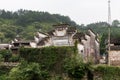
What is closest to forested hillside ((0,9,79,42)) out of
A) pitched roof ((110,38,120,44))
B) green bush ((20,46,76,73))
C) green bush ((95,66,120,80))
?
green bush ((20,46,76,73))

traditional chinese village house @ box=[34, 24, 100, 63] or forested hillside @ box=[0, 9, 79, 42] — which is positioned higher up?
forested hillside @ box=[0, 9, 79, 42]

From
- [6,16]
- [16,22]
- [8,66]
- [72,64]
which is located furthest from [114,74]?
[6,16]

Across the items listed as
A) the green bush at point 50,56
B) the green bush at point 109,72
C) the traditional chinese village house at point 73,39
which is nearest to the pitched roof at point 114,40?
the traditional chinese village house at point 73,39

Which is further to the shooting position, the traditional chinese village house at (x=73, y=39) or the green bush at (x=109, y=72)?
the traditional chinese village house at (x=73, y=39)

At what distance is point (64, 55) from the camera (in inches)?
1252

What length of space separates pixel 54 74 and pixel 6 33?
54.9 meters

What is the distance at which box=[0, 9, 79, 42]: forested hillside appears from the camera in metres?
85.4

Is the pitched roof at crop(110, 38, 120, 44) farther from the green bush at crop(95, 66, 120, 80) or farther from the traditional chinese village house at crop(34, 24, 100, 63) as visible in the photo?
the green bush at crop(95, 66, 120, 80)

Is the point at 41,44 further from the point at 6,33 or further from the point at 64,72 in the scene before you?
the point at 6,33

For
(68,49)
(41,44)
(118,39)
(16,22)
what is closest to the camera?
(68,49)

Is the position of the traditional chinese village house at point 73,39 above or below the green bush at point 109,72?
above

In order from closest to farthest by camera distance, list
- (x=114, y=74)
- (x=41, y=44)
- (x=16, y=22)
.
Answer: (x=114, y=74)
(x=41, y=44)
(x=16, y=22)

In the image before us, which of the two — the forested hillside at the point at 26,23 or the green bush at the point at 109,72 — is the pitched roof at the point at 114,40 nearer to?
the green bush at the point at 109,72

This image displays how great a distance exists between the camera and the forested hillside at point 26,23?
85.4 m
